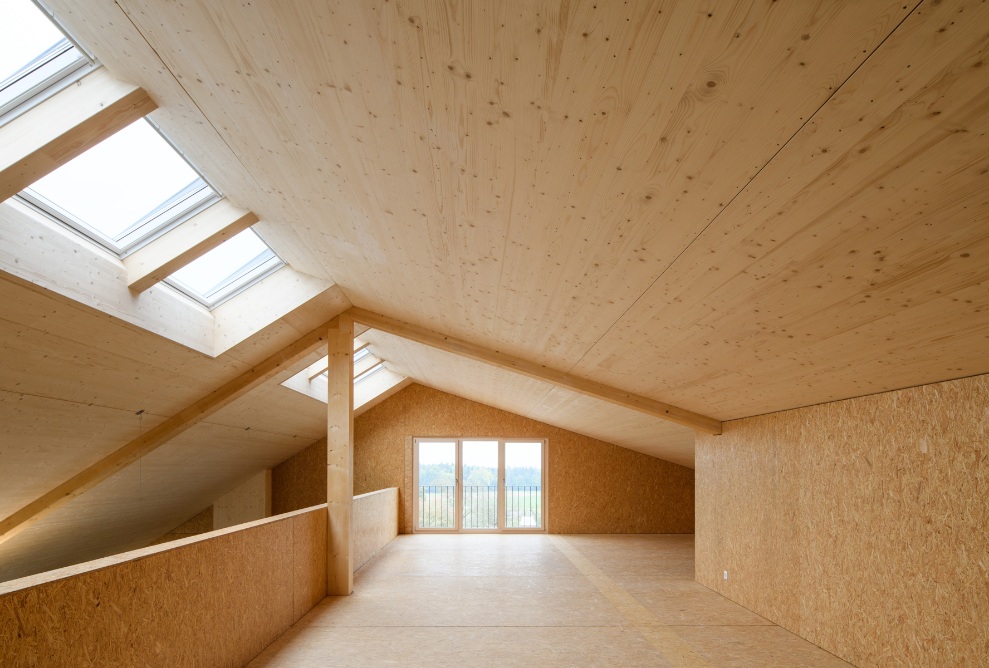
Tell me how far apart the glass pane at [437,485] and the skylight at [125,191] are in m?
8.40

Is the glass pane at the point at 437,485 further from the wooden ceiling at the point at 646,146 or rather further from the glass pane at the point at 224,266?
the wooden ceiling at the point at 646,146

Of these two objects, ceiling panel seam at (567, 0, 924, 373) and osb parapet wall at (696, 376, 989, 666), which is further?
osb parapet wall at (696, 376, 989, 666)

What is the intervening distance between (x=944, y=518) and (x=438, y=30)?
3228 mm

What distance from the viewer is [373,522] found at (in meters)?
9.05

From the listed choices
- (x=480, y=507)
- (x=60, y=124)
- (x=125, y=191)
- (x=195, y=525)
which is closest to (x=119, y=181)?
(x=125, y=191)

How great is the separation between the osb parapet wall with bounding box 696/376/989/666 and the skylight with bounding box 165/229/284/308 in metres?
3.88

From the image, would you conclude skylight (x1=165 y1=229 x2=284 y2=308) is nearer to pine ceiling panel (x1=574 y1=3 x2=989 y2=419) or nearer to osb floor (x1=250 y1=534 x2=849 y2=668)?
osb floor (x1=250 y1=534 x2=849 y2=668)

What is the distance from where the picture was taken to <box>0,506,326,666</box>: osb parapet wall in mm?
2387

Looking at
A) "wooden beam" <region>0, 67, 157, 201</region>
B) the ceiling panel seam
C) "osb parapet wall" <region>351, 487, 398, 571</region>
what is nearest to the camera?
the ceiling panel seam

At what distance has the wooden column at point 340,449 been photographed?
6.55 m

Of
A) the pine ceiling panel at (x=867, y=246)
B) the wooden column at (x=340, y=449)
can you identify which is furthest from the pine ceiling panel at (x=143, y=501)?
the pine ceiling panel at (x=867, y=246)

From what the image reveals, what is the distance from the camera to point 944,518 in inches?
135

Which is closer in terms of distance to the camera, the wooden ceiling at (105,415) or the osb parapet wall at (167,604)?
the osb parapet wall at (167,604)

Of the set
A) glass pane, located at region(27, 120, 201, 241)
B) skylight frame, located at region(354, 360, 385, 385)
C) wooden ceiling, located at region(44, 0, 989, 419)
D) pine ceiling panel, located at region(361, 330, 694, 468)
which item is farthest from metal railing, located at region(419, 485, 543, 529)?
glass pane, located at region(27, 120, 201, 241)
